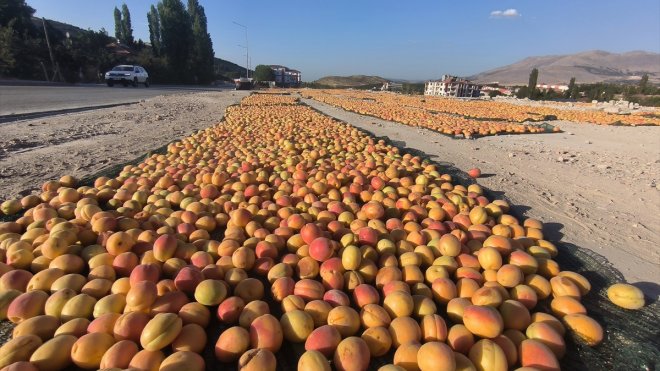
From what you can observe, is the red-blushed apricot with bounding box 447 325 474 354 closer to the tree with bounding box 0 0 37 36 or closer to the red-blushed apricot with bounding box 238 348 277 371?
the red-blushed apricot with bounding box 238 348 277 371

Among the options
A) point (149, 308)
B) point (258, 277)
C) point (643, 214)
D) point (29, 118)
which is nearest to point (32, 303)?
point (149, 308)

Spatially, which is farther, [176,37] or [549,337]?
[176,37]

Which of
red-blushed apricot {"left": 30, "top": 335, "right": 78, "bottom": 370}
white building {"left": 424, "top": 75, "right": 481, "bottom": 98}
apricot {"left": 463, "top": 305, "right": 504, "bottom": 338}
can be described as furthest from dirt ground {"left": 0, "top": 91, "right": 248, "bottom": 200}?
white building {"left": 424, "top": 75, "right": 481, "bottom": 98}

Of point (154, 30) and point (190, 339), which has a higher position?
point (154, 30)

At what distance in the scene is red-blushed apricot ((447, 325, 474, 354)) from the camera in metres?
1.57

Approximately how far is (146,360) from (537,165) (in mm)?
5926

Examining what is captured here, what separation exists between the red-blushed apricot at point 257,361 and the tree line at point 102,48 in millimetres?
40649

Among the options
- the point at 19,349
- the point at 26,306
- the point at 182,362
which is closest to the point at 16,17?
the point at 26,306

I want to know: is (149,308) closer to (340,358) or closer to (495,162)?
(340,358)

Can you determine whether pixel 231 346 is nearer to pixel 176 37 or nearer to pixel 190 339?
pixel 190 339

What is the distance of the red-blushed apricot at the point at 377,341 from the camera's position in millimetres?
1600

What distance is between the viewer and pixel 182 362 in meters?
1.39

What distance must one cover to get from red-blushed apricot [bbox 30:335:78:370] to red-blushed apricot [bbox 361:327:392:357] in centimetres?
132

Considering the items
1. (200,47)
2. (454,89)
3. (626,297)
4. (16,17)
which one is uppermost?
(16,17)
